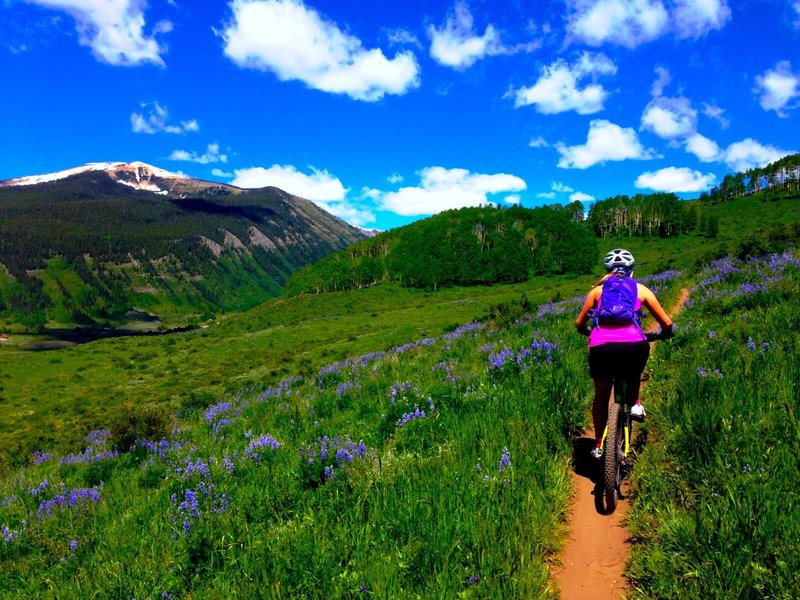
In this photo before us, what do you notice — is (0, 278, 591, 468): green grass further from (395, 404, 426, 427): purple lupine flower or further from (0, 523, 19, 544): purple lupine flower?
(395, 404, 426, 427): purple lupine flower

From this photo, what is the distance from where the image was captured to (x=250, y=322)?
84312 mm

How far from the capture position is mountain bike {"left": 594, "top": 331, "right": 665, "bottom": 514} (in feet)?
14.4

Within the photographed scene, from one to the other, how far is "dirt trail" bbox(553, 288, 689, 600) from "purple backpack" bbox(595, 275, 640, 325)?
6.58ft

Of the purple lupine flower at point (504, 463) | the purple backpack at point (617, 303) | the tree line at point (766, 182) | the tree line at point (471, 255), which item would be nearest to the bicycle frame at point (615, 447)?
the purple backpack at point (617, 303)


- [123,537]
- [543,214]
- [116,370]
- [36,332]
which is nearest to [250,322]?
[116,370]

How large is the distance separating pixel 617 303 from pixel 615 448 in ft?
5.31

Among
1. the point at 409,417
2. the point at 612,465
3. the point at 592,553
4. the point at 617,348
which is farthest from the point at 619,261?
the point at 409,417

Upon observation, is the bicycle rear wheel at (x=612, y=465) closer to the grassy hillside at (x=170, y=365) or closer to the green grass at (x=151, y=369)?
the grassy hillside at (x=170, y=365)

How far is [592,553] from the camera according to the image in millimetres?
3953

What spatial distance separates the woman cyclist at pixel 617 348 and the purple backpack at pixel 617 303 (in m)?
0.03

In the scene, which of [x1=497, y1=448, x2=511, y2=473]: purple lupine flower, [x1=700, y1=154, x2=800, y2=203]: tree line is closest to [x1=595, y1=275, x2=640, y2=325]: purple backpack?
[x1=497, y1=448, x2=511, y2=473]: purple lupine flower

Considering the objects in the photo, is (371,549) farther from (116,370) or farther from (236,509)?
(116,370)

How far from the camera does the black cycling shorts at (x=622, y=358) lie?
4777mm

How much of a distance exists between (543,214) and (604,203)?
3583 centimetres
